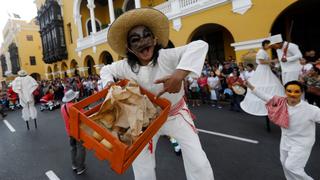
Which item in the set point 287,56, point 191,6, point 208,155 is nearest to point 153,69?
point 208,155

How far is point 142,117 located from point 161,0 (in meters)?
16.2

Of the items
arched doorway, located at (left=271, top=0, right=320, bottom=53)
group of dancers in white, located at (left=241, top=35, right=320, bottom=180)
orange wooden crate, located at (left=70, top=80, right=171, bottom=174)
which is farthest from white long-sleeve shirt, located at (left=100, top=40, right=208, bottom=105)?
arched doorway, located at (left=271, top=0, right=320, bottom=53)

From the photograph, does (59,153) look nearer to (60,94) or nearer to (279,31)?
(279,31)

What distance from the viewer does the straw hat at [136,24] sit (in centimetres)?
194

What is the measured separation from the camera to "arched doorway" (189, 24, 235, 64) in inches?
514

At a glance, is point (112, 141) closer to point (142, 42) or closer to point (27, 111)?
point (142, 42)

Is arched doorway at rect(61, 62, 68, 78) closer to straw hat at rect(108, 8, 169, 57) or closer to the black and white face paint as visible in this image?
straw hat at rect(108, 8, 169, 57)

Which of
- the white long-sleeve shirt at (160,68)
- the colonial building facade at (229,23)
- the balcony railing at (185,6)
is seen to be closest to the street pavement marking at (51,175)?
the white long-sleeve shirt at (160,68)

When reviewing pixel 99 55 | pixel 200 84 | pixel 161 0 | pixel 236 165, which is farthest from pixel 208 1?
pixel 99 55

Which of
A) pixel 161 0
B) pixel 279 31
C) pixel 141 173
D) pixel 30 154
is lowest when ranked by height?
pixel 30 154

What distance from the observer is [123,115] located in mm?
1564

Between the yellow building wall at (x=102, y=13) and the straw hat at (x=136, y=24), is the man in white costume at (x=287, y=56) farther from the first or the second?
the yellow building wall at (x=102, y=13)

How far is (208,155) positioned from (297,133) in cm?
168

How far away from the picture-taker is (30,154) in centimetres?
503
